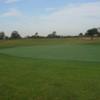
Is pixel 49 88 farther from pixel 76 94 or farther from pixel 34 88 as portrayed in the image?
pixel 76 94

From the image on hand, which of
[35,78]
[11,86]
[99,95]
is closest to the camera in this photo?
[99,95]

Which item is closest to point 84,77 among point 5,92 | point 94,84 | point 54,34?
point 94,84

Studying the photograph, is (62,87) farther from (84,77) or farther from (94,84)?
(84,77)

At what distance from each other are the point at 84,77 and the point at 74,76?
48 cm

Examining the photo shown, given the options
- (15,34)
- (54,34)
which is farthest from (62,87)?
(15,34)

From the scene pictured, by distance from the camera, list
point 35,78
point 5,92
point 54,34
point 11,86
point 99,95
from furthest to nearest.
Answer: point 54,34 → point 35,78 → point 11,86 → point 5,92 → point 99,95

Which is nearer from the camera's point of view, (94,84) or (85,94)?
(85,94)

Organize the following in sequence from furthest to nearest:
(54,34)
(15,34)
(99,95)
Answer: (15,34) → (54,34) → (99,95)

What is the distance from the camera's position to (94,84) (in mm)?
10180

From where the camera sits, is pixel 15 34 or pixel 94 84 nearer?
pixel 94 84

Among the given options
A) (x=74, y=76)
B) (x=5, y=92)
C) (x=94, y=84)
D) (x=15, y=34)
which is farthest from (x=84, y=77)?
(x=15, y=34)

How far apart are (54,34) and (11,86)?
4324 inches

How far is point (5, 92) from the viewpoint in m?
9.28

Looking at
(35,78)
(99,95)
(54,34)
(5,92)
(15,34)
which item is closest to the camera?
(99,95)
